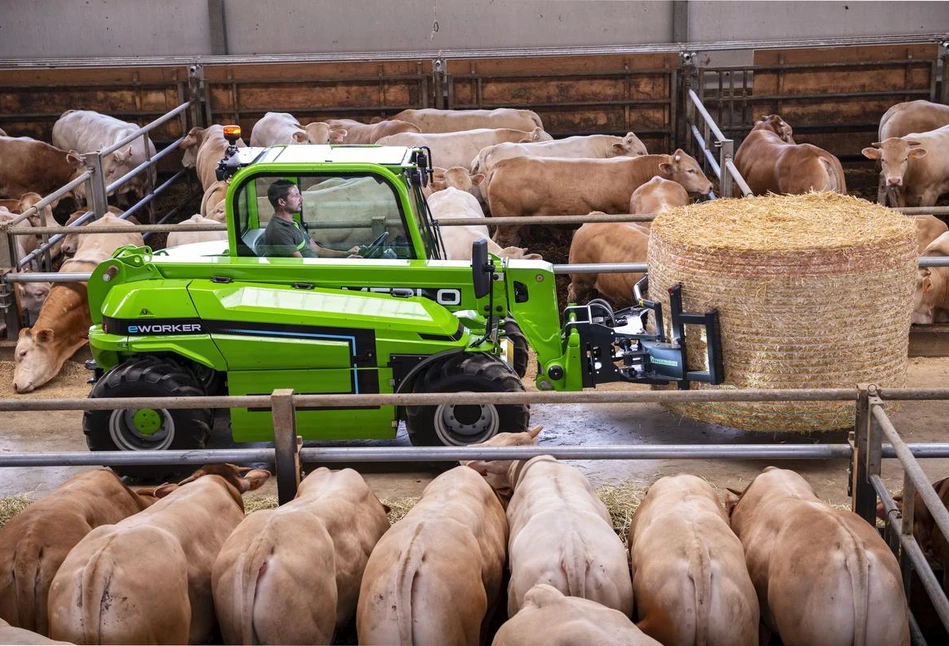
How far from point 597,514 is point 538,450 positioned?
0.61 m

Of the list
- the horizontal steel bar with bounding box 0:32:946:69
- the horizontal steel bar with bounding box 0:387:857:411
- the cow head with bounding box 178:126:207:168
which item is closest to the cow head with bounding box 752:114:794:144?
the horizontal steel bar with bounding box 0:32:946:69

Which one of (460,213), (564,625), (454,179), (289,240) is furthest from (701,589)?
(454,179)

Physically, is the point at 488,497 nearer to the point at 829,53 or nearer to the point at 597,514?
the point at 597,514

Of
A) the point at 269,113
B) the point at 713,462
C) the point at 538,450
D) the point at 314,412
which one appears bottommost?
the point at 713,462

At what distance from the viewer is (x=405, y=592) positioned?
3.75 m

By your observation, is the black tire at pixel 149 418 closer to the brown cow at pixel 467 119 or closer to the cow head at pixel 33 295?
the cow head at pixel 33 295

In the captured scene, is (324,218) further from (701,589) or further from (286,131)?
(286,131)

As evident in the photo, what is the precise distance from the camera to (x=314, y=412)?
702 centimetres

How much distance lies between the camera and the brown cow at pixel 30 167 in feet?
47.9

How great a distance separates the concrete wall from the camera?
1859 centimetres

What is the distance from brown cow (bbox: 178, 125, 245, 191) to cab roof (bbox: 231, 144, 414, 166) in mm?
5735

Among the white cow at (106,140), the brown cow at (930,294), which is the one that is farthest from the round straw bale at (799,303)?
the white cow at (106,140)

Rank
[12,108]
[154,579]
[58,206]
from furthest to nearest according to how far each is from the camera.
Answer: [12,108] < [58,206] < [154,579]

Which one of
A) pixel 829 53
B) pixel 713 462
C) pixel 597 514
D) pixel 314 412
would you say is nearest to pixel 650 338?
pixel 713 462
